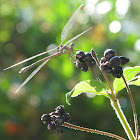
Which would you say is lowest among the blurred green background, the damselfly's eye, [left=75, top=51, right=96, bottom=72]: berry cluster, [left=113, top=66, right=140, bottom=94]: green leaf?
the damselfly's eye

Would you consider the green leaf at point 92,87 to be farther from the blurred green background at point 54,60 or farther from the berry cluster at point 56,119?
the blurred green background at point 54,60

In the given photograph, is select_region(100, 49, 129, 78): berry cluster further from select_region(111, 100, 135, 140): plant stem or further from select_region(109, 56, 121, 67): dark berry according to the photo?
select_region(111, 100, 135, 140): plant stem

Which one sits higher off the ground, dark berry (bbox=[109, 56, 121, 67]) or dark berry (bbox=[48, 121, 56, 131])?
Result: dark berry (bbox=[109, 56, 121, 67])

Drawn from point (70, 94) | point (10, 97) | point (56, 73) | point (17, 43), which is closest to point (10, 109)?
point (10, 97)

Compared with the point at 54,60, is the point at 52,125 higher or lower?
lower

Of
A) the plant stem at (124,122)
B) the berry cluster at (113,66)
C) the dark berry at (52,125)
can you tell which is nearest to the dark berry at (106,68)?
the berry cluster at (113,66)

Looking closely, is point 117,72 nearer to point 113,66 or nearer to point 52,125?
point 113,66

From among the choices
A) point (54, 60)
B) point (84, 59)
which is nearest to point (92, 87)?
point (84, 59)

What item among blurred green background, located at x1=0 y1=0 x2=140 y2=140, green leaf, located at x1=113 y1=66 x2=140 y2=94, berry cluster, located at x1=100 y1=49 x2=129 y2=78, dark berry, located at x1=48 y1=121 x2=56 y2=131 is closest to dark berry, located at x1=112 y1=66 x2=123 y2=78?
berry cluster, located at x1=100 y1=49 x2=129 y2=78
